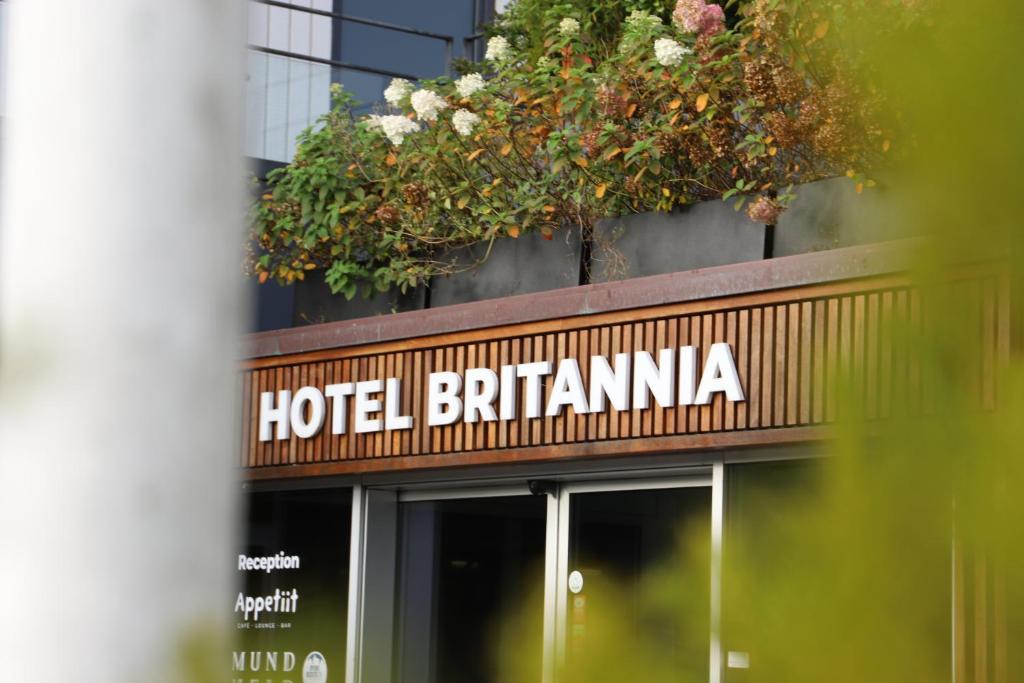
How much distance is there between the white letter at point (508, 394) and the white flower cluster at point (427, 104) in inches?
74.1

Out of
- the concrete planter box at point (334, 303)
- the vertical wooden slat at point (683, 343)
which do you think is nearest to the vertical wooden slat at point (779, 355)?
the vertical wooden slat at point (683, 343)

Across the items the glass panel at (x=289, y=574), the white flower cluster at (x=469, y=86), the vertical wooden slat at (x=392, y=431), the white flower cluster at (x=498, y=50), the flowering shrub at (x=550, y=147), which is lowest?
the glass panel at (x=289, y=574)

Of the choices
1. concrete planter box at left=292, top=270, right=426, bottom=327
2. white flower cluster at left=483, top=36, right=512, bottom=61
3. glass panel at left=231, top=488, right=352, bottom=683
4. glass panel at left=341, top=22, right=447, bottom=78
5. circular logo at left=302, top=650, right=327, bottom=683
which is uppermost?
glass panel at left=341, top=22, right=447, bottom=78

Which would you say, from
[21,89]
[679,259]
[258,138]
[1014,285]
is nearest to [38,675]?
[21,89]

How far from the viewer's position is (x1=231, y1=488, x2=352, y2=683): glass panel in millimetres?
9789

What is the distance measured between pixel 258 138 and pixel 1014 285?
1050 cm

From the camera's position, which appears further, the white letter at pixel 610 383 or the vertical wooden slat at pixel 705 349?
the white letter at pixel 610 383

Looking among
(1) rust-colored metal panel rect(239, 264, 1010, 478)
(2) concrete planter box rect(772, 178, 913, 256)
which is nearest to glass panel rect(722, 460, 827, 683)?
(1) rust-colored metal panel rect(239, 264, 1010, 478)

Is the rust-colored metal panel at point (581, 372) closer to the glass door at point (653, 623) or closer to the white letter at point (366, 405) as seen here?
the white letter at point (366, 405)

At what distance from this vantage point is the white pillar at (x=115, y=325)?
1.10m

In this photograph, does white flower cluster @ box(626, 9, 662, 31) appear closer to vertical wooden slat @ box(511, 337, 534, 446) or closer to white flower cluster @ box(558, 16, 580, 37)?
white flower cluster @ box(558, 16, 580, 37)

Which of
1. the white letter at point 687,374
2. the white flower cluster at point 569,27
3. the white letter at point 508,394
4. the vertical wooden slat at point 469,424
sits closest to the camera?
the white letter at point 687,374

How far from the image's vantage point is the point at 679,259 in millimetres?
7949

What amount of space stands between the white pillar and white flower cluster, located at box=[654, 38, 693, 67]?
23.0 feet
